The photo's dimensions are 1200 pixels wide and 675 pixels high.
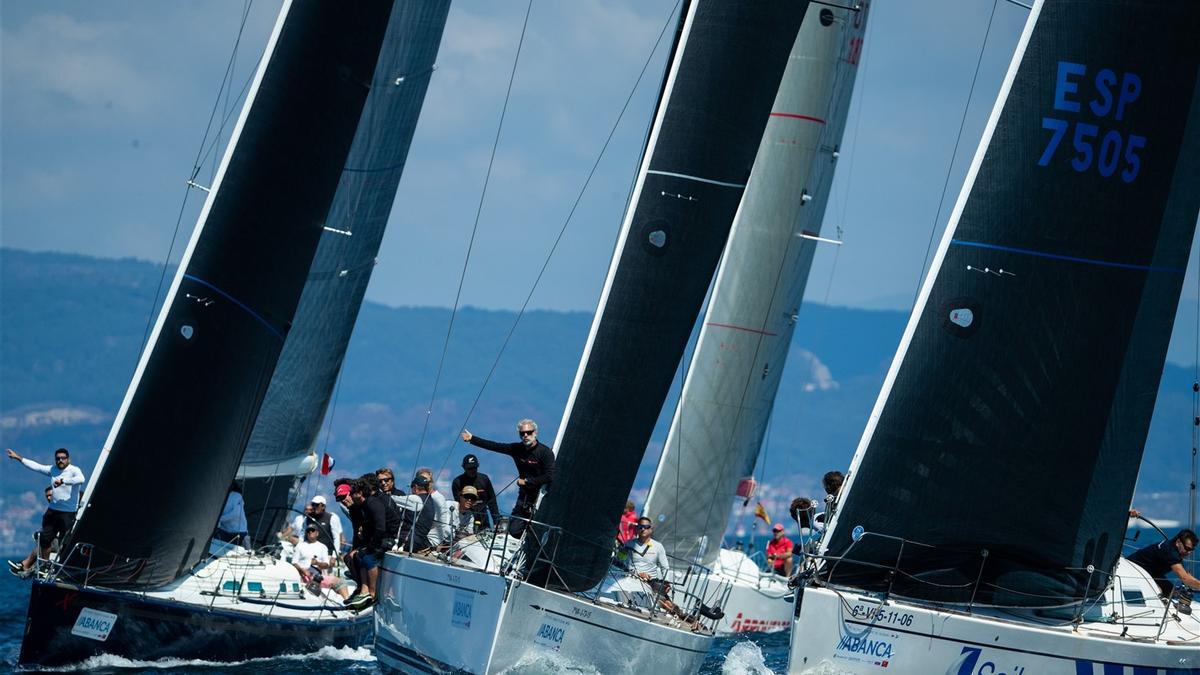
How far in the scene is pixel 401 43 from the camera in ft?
58.7

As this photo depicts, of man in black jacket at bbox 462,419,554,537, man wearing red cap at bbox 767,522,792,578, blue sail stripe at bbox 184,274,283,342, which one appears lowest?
man wearing red cap at bbox 767,522,792,578

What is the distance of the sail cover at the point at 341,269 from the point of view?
58.5 ft

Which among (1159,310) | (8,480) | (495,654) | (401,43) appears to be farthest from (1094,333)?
(8,480)

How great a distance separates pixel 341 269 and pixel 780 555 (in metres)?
7.54

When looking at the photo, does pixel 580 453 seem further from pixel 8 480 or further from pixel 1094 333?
pixel 8 480

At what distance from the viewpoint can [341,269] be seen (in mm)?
18266

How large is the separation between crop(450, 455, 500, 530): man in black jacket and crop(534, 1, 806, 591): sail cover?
0.70 m

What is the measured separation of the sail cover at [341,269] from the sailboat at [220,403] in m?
2.69

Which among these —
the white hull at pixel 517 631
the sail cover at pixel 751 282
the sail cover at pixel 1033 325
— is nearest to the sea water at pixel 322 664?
the white hull at pixel 517 631

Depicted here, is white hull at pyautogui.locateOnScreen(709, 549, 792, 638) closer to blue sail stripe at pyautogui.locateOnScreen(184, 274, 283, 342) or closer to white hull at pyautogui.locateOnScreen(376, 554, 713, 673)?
white hull at pyautogui.locateOnScreen(376, 554, 713, 673)

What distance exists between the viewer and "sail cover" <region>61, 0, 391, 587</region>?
548 inches

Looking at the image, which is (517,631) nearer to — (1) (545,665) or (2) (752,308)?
(1) (545,665)

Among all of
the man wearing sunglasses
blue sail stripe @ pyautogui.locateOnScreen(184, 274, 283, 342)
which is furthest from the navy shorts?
the man wearing sunglasses

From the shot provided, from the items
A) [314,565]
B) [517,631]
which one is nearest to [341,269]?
[314,565]
